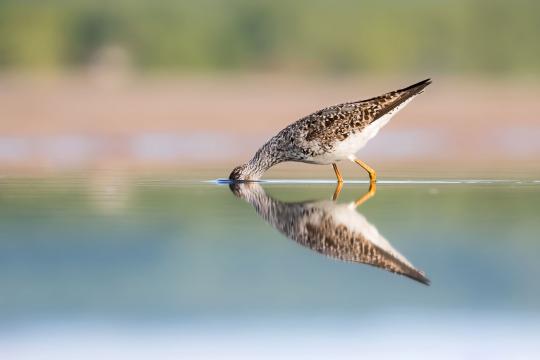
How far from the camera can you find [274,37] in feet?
164

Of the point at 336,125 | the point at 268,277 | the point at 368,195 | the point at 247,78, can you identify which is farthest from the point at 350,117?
the point at 247,78

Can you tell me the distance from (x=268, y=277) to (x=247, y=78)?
1418 inches

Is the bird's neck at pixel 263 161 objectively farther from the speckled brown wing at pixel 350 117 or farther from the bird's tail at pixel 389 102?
the bird's tail at pixel 389 102

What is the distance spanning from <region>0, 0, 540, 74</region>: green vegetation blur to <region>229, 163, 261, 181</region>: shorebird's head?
99.2 ft

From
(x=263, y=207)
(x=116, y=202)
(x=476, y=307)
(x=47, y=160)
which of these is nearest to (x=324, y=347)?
(x=476, y=307)

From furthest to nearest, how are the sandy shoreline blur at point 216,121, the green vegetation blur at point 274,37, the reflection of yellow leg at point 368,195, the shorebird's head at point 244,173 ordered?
the green vegetation blur at point 274,37
the sandy shoreline blur at point 216,121
the shorebird's head at point 244,173
the reflection of yellow leg at point 368,195

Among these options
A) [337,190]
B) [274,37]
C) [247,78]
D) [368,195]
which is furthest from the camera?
[274,37]

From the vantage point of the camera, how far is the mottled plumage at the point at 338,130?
13.1 metres

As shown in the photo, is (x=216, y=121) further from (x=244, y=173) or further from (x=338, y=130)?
(x=338, y=130)

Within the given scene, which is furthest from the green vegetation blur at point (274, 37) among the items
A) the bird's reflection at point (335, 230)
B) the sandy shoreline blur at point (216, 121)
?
the bird's reflection at point (335, 230)

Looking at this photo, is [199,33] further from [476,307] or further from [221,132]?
[476,307]

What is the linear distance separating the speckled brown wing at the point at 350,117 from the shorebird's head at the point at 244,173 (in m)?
0.95

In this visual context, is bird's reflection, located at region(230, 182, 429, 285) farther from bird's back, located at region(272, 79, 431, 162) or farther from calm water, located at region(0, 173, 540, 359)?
bird's back, located at region(272, 79, 431, 162)

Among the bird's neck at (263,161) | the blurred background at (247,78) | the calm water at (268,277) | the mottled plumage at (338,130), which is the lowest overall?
the calm water at (268,277)
